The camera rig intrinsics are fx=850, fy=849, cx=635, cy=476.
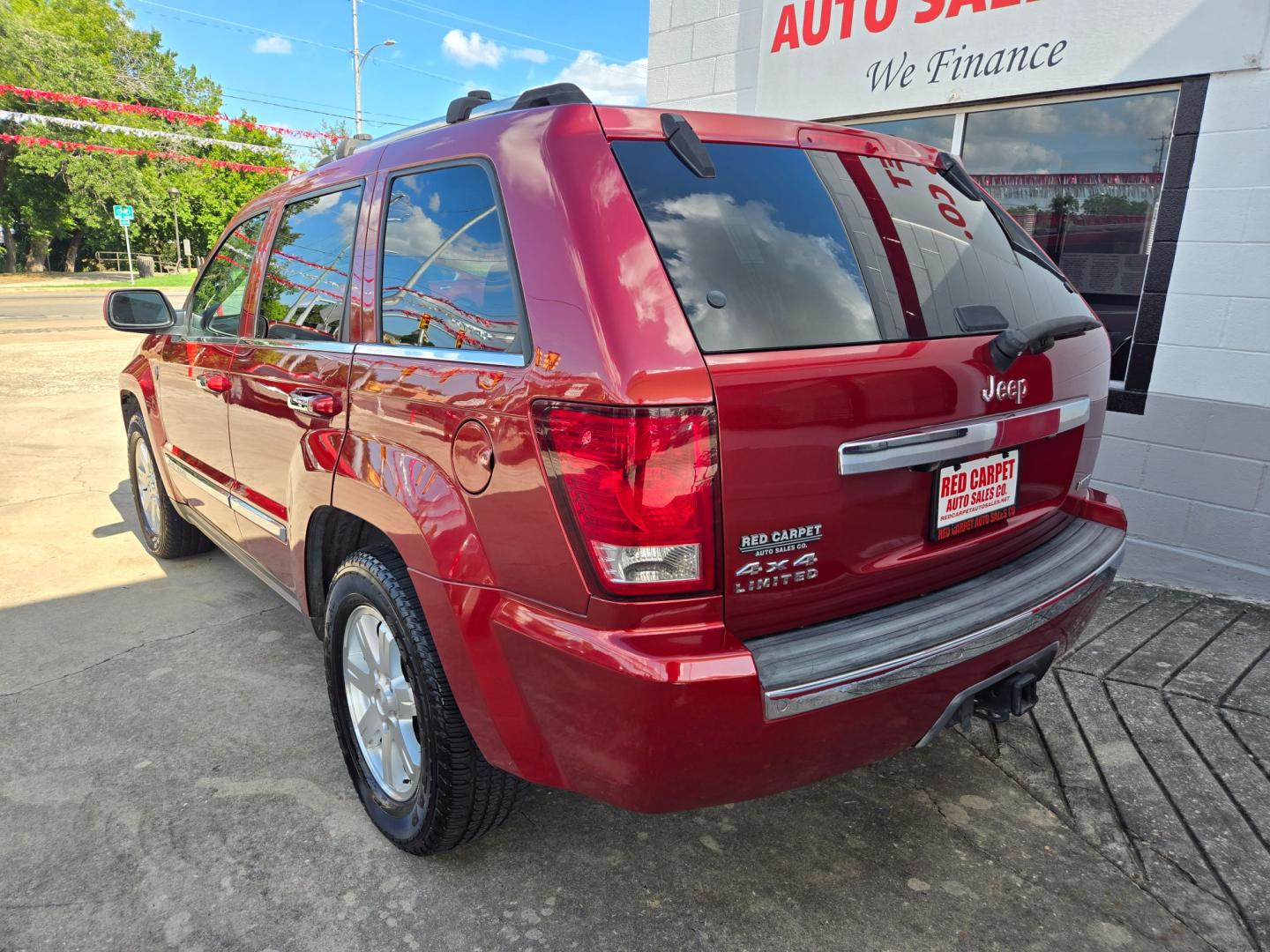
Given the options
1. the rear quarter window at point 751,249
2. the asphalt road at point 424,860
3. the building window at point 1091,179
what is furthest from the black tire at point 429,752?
the building window at point 1091,179

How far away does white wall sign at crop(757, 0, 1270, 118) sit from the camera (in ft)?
12.9

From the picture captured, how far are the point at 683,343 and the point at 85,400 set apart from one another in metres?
9.47

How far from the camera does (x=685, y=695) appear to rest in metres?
1.61

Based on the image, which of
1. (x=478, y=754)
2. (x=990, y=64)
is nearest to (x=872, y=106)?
(x=990, y=64)

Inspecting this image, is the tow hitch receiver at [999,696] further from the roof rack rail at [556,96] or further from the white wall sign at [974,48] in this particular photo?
the white wall sign at [974,48]

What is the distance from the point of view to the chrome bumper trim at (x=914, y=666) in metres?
1.68

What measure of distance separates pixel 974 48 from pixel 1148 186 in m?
1.23

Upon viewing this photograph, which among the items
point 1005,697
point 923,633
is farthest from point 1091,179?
point 923,633

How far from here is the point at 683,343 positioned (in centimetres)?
165

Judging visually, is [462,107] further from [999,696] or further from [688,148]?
[999,696]

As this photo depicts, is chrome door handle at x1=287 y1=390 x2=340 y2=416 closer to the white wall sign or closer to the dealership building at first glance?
the dealership building

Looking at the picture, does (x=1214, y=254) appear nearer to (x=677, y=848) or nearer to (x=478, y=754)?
(x=677, y=848)

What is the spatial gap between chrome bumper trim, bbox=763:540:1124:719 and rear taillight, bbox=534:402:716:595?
0.29 metres

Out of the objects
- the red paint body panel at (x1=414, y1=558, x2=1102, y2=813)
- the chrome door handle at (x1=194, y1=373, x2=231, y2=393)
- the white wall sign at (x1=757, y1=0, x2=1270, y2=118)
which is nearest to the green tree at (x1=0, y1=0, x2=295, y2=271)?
the white wall sign at (x1=757, y1=0, x2=1270, y2=118)
